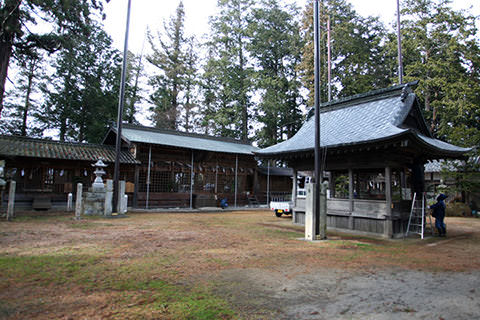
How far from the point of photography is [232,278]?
492cm

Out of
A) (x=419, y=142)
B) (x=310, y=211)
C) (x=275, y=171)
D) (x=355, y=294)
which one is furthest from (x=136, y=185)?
(x=355, y=294)

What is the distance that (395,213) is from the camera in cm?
986

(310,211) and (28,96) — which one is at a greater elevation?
(28,96)

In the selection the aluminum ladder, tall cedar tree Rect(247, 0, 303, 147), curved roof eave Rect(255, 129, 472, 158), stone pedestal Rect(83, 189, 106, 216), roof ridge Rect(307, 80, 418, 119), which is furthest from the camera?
tall cedar tree Rect(247, 0, 303, 147)

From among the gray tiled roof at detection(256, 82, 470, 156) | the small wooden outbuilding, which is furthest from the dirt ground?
the small wooden outbuilding

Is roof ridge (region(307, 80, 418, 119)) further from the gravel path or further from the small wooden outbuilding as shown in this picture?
the small wooden outbuilding

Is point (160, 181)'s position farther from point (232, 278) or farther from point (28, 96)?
point (28, 96)

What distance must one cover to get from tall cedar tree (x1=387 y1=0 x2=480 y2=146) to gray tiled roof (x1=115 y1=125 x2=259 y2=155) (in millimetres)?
15482

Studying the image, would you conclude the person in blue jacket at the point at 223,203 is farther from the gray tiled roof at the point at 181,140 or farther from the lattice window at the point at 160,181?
the lattice window at the point at 160,181

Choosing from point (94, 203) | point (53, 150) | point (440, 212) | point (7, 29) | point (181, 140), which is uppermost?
point (7, 29)

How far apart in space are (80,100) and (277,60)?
21.5 meters

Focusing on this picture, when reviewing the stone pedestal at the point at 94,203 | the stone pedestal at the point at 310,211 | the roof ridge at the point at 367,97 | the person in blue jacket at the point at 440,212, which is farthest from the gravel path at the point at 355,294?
the stone pedestal at the point at 94,203

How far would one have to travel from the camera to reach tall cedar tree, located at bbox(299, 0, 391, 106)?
88.6 ft

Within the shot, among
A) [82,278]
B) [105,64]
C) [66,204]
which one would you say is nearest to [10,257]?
[82,278]
